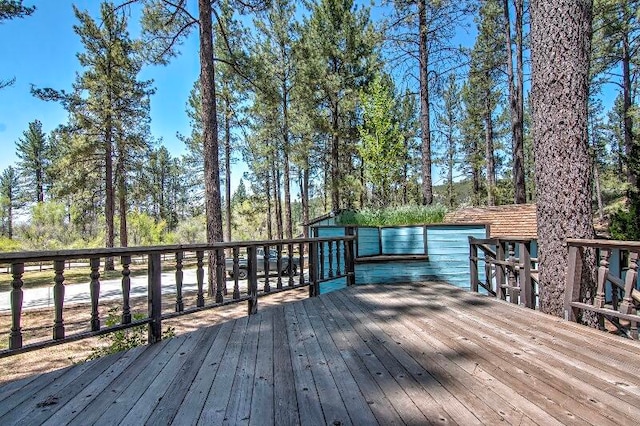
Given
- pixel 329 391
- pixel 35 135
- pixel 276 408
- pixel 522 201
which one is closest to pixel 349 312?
pixel 329 391

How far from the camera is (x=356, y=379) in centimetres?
170

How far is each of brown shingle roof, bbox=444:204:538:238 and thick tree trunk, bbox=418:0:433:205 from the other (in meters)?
0.83

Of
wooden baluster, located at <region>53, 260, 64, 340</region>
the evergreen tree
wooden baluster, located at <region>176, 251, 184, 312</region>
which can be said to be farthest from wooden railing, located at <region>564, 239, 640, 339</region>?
→ the evergreen tree

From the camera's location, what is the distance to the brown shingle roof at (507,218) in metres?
7.62

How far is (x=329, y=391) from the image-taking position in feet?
5.15

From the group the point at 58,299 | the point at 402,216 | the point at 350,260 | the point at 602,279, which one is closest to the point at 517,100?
the point at 402,216

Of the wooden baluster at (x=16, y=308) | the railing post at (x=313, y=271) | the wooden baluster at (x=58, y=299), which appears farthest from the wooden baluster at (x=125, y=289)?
the railing post at (x=313, y=271)

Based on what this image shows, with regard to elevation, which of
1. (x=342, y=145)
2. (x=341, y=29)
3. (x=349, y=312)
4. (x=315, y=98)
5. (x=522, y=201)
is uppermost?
(x=341, y=29)

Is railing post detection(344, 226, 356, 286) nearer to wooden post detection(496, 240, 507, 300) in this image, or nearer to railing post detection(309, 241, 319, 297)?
railing post detection(309, 241, 319, 297)

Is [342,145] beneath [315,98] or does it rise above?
beneath

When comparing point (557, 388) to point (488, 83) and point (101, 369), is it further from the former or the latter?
point (488, 83)

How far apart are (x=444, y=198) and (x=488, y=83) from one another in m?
10.9

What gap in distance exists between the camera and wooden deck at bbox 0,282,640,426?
1359mm

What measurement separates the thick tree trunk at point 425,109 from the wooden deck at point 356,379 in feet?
16.4
